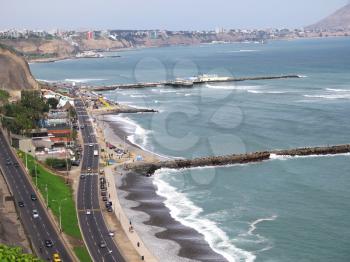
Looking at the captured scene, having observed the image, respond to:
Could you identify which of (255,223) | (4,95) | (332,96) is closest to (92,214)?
(255,223)

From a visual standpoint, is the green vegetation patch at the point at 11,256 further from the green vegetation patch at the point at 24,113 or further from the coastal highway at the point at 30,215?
the green vegetation patch at the point at 24,113

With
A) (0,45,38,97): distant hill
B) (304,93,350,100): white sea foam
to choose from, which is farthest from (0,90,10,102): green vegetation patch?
(304,93,350,100): white sea foam

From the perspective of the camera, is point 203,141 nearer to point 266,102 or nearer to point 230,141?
point 230,141

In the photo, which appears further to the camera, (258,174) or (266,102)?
(266,102)

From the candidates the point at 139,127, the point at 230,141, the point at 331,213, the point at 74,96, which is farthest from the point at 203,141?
the point at 74,96

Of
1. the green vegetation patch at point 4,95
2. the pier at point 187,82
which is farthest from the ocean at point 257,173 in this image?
the green vegetation patch at point 4,95

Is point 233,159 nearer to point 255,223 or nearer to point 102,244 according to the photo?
point 255,223
